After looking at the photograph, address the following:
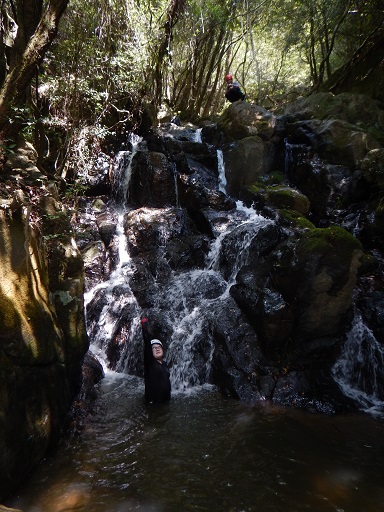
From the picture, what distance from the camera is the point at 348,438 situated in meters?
4.86

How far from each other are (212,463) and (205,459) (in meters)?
0.12

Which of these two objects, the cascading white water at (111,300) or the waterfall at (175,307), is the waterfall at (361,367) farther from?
the cascading white water at (111,300)

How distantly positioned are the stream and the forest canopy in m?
4.71

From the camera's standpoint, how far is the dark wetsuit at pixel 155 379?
571 centimetres

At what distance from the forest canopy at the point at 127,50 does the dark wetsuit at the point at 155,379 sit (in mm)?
4216

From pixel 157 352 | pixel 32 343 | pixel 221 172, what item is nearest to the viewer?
pixel 32 343

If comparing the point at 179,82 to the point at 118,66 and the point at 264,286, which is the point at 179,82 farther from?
the point at 264,286

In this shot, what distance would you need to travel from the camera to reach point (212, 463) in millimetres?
4191

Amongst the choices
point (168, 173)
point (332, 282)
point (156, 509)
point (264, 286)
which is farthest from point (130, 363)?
point (168, 173)

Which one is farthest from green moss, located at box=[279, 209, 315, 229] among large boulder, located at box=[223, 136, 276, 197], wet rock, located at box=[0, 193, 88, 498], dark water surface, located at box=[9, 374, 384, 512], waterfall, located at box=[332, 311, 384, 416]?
wet rock, located at box=[0, 193, 88, 498]

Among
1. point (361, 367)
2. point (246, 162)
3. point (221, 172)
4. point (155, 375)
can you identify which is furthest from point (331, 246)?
point (221, 172)

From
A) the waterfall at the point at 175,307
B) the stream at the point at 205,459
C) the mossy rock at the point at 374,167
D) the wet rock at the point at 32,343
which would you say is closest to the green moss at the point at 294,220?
the waterfall at the point at 175,307

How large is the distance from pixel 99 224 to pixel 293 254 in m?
6.79

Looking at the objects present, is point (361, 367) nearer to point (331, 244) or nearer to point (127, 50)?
point (331, 244)
